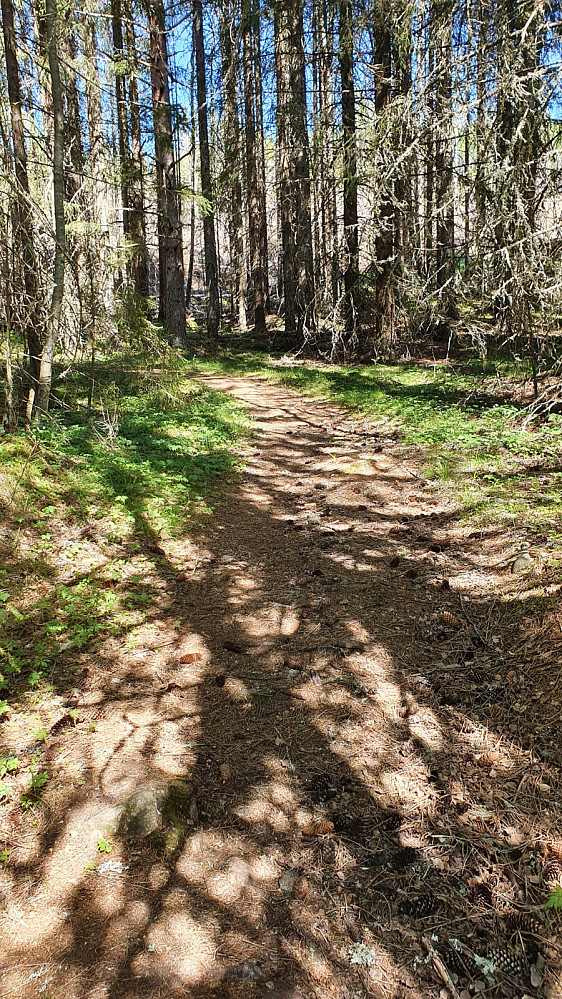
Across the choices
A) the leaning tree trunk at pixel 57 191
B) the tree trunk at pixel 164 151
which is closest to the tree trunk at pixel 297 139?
the tree trunk at pixel 164 151

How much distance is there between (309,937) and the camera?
2070 millimetres

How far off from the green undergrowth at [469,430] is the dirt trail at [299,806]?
0.62m

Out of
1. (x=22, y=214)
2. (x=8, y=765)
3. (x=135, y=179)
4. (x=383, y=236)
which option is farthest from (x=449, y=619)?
(x=135, y=179)

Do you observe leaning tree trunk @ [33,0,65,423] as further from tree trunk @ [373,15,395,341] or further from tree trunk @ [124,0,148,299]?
tree trunk @ [373,15,395,341]

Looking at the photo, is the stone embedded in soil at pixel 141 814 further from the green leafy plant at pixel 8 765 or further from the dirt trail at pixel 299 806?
the green leafy plant at pixel 8 765

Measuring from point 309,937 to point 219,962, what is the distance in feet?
1.06

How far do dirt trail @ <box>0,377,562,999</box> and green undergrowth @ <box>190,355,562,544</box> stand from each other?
0.62 metres

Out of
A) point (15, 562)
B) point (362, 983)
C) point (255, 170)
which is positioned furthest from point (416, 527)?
point (255, 170)

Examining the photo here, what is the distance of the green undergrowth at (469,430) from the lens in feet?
16.2

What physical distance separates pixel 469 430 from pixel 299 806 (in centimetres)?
558

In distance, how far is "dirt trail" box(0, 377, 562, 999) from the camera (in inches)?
78.1

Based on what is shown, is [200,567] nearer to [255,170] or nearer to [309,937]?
[309,937]

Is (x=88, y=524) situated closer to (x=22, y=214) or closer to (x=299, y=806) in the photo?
(x=22, y=214)

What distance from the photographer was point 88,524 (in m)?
4.99
